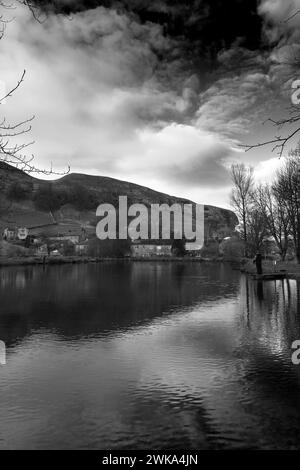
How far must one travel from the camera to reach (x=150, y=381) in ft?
26.1

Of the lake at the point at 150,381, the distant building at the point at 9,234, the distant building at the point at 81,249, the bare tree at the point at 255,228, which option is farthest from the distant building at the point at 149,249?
the lake at the point at 150,381

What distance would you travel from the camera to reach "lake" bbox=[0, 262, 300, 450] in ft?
18.9

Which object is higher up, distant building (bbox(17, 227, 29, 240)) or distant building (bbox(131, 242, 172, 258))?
distant building (bbox(17, 227, 29, 240))

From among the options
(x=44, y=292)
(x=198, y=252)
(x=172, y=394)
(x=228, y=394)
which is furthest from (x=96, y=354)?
(x=198, y=252)

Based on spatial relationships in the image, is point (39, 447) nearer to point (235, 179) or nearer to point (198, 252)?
point (235, 179)

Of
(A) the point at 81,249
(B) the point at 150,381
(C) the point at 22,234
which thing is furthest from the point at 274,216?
(C) the point at 22,234

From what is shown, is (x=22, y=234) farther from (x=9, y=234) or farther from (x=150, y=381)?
(x=150, y=381)

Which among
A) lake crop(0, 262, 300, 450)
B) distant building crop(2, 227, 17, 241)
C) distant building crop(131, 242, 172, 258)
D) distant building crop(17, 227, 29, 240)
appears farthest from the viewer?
distant building crop(131, 242, 172, 258)

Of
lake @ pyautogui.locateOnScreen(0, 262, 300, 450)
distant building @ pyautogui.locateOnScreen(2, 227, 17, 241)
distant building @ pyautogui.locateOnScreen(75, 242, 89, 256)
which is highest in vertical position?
distant building @ pyautogui.locateOnScreen(2, 227, 17, 241)

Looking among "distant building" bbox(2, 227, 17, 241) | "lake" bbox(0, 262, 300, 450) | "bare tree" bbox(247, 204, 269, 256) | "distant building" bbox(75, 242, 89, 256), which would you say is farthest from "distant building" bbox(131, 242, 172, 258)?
"lake" bbox(0, 262, 300, 450)

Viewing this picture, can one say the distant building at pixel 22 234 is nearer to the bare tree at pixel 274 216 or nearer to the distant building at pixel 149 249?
the distant building at pixel 149 249

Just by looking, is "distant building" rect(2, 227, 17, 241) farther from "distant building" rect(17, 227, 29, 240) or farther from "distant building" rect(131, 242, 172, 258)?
"distant building" rect(131, 242, 172, 258)

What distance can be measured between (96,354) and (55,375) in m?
1.76

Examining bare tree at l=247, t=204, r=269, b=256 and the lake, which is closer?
the lake
